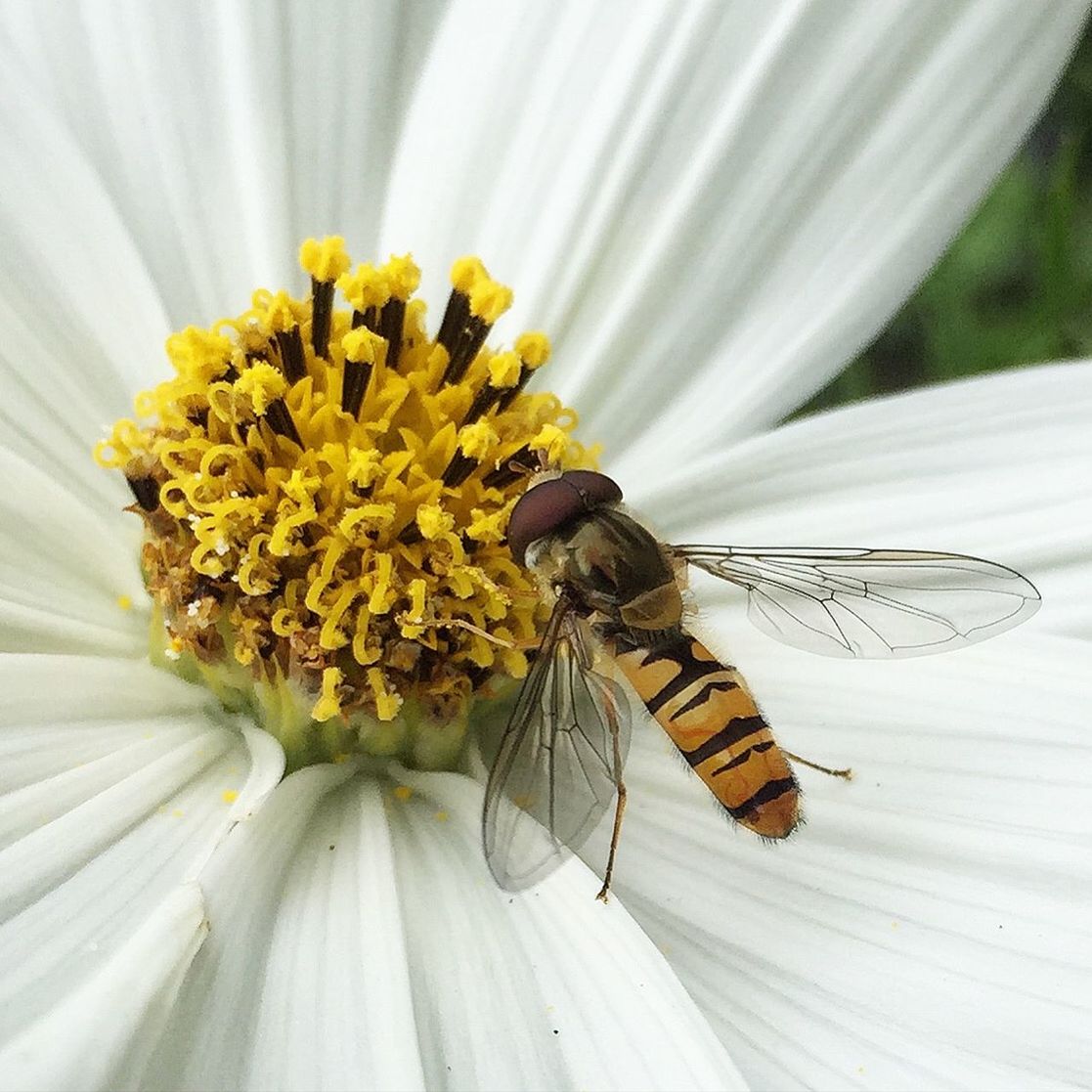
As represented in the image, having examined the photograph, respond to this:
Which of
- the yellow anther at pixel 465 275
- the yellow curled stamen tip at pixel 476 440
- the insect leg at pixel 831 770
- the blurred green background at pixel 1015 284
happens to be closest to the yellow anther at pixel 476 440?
the yellow curled stamen tip at pixel 476 440

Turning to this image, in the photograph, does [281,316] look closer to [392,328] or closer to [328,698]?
[392,328]

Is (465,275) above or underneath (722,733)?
above

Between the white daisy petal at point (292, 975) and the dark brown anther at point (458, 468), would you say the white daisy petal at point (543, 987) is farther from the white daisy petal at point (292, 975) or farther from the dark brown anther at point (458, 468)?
the dark brown anther at point (458, 468)

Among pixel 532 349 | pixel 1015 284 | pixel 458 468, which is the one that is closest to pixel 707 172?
pixel 532 349

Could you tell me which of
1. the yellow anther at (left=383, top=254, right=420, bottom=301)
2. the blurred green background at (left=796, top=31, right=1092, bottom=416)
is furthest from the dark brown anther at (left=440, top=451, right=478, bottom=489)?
the blurred green background at (left=796, top=31, right=1092, bottom=416)

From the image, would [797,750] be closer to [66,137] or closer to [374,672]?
[374,672]

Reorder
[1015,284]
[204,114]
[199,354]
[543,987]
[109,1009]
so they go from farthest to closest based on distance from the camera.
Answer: [1015,284], [204,114], [199,354], [543,987], [109,1009]
